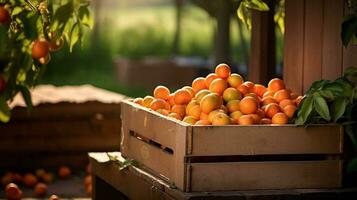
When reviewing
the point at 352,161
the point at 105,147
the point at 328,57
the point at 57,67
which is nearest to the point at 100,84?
the point at 57,67

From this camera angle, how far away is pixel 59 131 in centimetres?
798

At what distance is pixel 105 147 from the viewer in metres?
8.12

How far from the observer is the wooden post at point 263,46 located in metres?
5.98

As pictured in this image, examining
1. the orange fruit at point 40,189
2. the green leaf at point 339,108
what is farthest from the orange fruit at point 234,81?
the orange fruit at point 40,189

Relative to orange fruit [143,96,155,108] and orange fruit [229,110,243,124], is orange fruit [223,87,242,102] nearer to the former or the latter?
orange fruit [229,110,243,124]

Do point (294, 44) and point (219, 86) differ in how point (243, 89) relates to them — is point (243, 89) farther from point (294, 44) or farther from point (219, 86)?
point (294, 44)

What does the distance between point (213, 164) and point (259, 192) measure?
0.80 ft

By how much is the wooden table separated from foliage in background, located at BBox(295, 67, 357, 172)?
0.22m

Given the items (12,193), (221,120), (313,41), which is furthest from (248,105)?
(12,193)

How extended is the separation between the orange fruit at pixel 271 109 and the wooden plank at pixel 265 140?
0.23 m

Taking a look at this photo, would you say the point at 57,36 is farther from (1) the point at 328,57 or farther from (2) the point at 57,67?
(2) the point at 57,67

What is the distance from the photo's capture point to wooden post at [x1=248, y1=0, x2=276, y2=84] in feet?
19.6

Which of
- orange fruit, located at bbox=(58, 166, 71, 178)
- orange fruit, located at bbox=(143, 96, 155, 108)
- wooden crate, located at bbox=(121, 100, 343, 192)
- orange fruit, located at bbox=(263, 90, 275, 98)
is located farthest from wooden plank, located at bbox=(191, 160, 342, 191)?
orange fruit, located at bbox=(58, 166, 71, 178)

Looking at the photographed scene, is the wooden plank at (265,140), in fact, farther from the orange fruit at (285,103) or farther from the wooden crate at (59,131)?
the wooden crate at (59,131)
